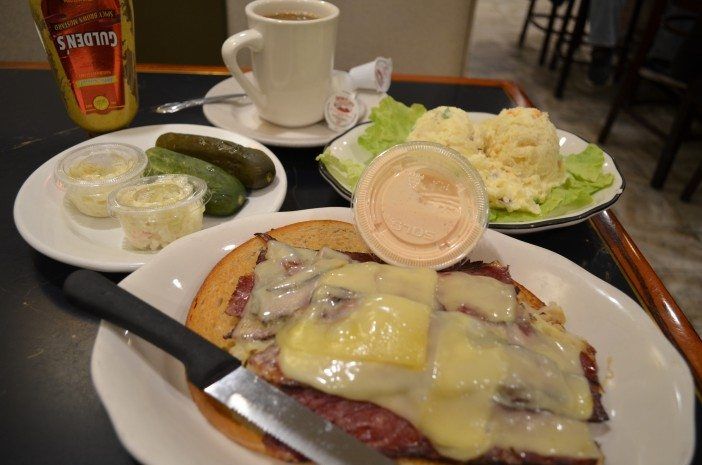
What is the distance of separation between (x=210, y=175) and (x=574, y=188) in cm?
156

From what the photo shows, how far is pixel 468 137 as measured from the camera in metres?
2.30

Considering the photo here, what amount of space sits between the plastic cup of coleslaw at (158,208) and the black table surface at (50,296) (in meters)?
0.18

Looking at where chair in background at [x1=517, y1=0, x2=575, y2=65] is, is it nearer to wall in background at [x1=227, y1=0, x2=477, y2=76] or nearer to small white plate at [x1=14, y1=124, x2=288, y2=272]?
wall in background at [x1=227, y1=0, x2=477, y2=76]

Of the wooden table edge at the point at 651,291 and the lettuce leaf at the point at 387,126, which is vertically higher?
the lettuce leaf at the point at 387,126

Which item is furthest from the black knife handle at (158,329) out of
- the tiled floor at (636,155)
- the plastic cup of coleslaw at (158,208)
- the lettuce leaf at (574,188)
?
the tiled floor at (636,155)

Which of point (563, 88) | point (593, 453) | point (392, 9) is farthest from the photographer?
point (563, 88)

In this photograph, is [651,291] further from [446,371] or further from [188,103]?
[188,103]

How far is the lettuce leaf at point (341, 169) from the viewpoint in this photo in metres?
2.11

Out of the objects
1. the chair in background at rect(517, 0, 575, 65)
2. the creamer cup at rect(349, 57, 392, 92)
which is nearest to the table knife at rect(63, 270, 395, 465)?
Answer: the creamer cup at rect(349, 57, 392, 92)

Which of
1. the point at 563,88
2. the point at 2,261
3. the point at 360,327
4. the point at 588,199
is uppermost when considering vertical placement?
the point at 360,327

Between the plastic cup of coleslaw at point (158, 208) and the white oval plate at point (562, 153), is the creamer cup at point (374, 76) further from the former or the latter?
the plastic cup of coleslaw at point (158, 208)

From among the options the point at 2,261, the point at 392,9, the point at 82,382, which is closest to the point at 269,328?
the point at 82,382

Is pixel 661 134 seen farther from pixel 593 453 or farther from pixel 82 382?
pixel 82 382

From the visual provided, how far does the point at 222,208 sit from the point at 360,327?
1008mm
